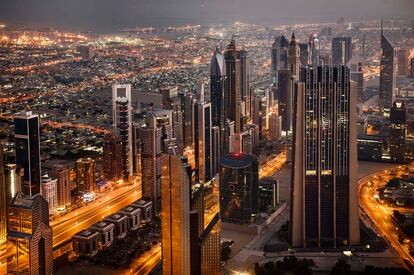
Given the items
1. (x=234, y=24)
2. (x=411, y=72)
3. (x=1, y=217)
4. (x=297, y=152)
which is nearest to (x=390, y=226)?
(x=297, y=152)

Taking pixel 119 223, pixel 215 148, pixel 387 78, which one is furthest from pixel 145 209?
pixel 387 78

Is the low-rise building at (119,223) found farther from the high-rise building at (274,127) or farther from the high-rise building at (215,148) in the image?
Result: the high-rise building at (274,127)

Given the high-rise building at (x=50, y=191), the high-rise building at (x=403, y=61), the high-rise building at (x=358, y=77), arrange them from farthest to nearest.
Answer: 1. the high-rise building at (x=358, y=77)
2. the high-rise building at (x=403, y=61)
3. the high-rise building at (x=50, y=191)

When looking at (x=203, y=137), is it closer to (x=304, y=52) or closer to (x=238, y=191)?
(x=238, y=191)

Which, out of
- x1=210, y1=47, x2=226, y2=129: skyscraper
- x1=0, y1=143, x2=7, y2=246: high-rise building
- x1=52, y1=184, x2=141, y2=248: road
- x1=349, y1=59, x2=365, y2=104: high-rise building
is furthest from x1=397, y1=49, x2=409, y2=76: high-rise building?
x1=0, y1=143, x2=7, y2=246: high-rise building

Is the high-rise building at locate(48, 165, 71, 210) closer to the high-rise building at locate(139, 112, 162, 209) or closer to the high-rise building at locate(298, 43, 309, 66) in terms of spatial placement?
the high-rise building at locate(139, 112, 162, 209)

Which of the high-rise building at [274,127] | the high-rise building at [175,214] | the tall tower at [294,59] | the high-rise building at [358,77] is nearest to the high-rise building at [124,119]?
the high-rise building at [274,127]

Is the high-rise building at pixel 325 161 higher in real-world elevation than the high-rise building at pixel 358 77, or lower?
lower
